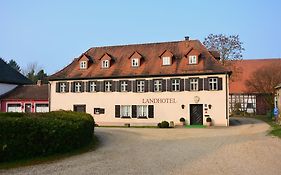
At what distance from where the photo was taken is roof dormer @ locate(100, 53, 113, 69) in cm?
3919

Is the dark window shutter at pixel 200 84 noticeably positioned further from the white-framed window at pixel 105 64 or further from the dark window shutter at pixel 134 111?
the white-framed window at pixel 105 64

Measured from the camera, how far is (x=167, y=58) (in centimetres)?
3656

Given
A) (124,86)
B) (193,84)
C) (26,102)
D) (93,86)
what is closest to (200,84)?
(193,84)

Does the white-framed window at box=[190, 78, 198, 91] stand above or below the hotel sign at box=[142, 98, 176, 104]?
above

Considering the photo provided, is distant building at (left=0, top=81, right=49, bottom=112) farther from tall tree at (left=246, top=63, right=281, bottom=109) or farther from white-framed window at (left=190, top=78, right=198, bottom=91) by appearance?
tall tree at (left=246, top=63, right=281, bottom=109)

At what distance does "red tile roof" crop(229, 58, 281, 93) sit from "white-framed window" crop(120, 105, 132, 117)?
2824 cm

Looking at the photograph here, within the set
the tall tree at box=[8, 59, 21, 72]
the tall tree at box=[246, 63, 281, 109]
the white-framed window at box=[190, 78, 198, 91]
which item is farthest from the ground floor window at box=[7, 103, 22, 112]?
the tall tree at box=[8, 59, 21, 72]

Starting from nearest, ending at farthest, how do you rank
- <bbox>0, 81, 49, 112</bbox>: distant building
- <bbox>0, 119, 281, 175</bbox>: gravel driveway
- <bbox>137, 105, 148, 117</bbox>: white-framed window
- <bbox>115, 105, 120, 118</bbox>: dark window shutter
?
<bbox>0, 119, 281, 175</bbox>: gravel driveway → <bbox>137, 105, 148, 117</bbox>: white-framed window → <bbox>115, 105, 120, 118</bbox>: dark window shutter → <bbox>0, 81, 49, 112</bbox>: distant building

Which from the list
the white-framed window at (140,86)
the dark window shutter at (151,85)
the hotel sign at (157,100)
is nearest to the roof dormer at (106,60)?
the white-framed window at (140,86)

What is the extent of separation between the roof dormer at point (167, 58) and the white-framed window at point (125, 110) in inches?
238

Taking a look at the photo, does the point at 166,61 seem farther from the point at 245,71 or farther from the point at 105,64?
the point at 245,71

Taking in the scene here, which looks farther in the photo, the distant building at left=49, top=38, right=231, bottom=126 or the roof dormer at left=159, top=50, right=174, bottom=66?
the roof dormer at left=159, top=50, right=174, bottom=66

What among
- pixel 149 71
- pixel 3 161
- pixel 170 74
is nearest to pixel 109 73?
pixel 149 71

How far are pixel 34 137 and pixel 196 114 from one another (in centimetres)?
2340
